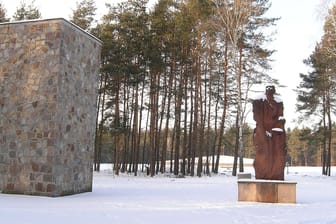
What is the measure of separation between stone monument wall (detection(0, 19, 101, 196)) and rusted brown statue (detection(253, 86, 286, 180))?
4.65m

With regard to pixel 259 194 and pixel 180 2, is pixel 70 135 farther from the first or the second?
pixel 180 2

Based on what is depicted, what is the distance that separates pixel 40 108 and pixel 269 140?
5.67 metres

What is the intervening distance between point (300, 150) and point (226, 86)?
155ft

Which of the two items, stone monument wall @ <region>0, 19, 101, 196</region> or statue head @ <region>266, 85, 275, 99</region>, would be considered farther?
statue head @ <region>266, 85, 275, 99</region>

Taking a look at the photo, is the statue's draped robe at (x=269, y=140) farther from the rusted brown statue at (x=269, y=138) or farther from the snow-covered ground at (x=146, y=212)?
the snow-covered ground at (x=146, y=212)

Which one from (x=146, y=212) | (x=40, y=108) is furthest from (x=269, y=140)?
(x=40, y=108)

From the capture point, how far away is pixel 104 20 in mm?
24250

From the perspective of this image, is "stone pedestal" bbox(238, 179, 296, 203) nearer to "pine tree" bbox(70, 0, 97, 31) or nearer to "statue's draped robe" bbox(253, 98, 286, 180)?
"statue's draped robe" bbox(253, 98, 286, 180)

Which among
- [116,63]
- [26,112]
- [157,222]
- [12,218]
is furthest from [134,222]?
[116,63]

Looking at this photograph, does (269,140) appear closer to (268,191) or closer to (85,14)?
(268,191)

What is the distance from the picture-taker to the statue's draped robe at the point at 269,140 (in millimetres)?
9078

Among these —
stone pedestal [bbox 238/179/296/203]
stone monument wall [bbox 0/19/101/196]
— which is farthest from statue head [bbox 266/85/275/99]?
stone monument wall [bbox 0/19/101/196]

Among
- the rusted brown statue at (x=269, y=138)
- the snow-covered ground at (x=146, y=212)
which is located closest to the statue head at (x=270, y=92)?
the rusted brown statue at (x=269, y=138)

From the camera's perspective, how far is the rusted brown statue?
358 inches
